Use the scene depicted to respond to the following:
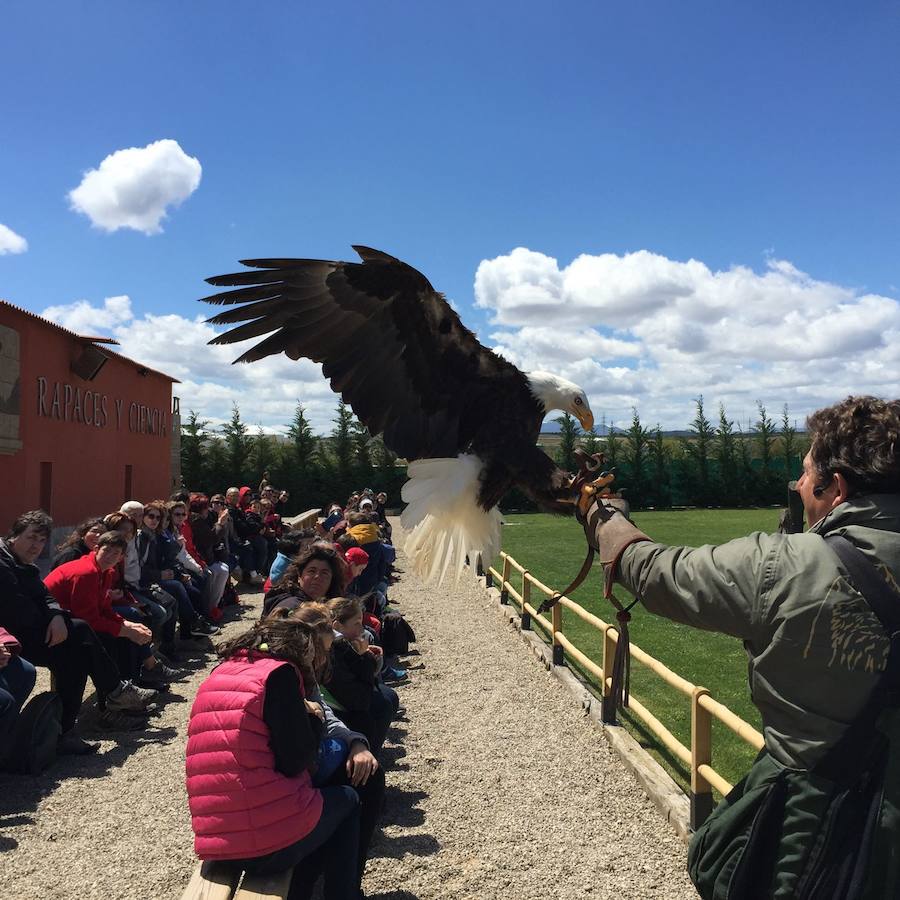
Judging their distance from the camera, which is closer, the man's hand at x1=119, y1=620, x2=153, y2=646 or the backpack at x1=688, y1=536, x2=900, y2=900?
the backpack at x1=688, y1=536, x2=900, y2=900

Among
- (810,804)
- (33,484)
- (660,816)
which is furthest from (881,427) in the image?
(33,484)

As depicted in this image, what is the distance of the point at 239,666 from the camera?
248 cm

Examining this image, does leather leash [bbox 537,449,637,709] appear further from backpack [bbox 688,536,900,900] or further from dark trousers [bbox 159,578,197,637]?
dark trousers [bbox 159,578,197,637]

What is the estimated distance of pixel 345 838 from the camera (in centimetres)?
267

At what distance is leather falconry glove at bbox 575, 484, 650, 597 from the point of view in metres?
1.46

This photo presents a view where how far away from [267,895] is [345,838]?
1.29 ft

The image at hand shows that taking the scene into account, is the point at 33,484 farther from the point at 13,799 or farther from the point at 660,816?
the point at 660,816

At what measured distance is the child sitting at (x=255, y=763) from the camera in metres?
2.35

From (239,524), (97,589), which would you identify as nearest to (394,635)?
(97,589)

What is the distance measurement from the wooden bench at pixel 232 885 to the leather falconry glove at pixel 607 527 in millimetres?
1613

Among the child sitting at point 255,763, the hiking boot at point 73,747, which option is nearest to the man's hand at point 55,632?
the hiking boot at point 73,747

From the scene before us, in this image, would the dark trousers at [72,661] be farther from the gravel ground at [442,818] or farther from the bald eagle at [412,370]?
the bald eagle at [412,370]

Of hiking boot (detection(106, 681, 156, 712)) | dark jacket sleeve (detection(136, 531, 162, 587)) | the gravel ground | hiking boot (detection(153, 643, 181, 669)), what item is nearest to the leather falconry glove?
the gravel ground

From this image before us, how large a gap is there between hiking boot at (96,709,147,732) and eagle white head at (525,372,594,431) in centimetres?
340
